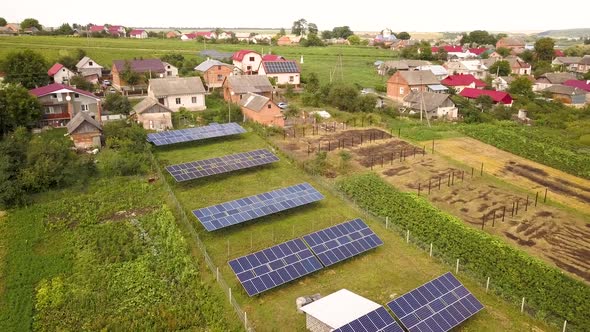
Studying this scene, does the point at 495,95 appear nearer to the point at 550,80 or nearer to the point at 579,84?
the point at 579,84

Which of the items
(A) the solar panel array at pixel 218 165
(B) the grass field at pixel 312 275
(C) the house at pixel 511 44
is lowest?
(B) the grass field at pixel 312 275

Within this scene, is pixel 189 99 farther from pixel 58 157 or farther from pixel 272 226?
pixel 272 226

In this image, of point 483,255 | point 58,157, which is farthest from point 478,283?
point 58,157

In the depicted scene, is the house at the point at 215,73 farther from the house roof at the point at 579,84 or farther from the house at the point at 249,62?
the house roof at the point at 579,84

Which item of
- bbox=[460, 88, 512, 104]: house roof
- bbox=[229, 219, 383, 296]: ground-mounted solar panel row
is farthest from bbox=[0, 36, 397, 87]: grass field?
bbox=[229, 219, 383, 296]: ground-mounted solar panel row

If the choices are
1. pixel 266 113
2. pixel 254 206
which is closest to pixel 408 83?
pixel 266 113

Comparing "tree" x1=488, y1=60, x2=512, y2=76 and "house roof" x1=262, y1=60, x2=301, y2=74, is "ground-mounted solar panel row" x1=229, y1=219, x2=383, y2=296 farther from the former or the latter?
"tree" x1=488, y1=60, x2=512, y2=76

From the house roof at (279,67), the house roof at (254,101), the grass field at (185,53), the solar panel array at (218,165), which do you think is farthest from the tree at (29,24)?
the solar panel array at (218,165)
